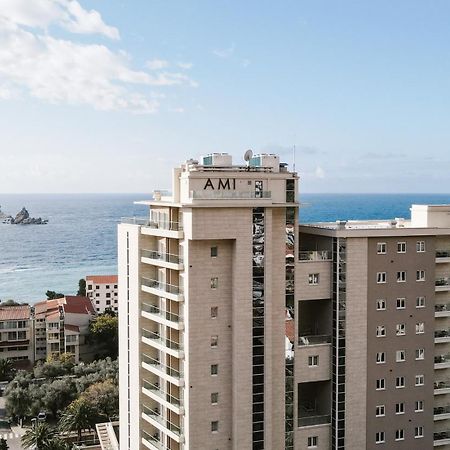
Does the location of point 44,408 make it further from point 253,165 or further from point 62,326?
point 253,165

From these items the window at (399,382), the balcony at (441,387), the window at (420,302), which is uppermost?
the window at (420,302)

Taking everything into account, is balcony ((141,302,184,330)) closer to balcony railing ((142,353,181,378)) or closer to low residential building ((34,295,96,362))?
balcony railing ((142,353,181,378))

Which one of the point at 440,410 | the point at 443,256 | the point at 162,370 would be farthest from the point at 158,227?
the point at 440,410

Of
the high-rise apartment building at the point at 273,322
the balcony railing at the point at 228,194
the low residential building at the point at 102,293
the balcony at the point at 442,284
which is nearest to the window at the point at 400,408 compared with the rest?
the high-rise apartment building at the point at 273,322

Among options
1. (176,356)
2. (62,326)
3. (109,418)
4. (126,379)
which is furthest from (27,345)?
(176,356)

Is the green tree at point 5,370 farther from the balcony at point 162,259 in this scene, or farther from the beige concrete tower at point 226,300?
the beige concrete tower at point 226,300
